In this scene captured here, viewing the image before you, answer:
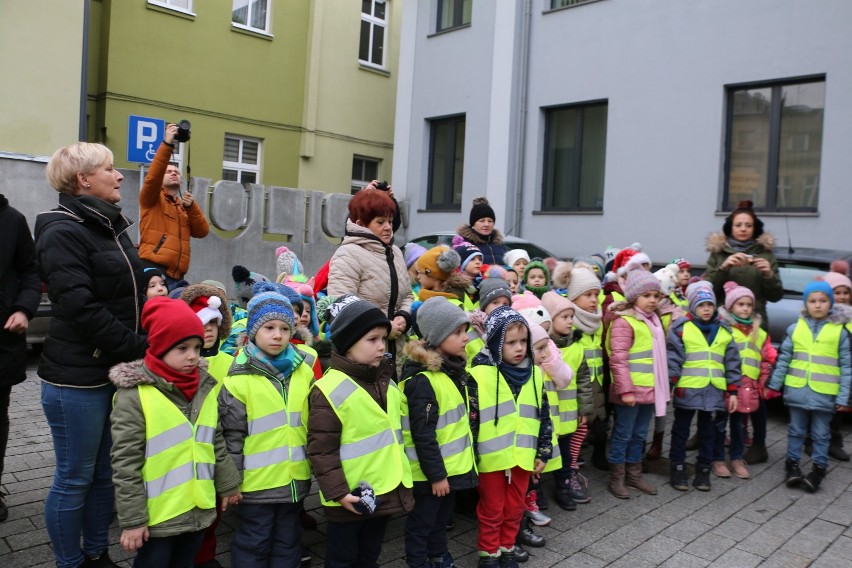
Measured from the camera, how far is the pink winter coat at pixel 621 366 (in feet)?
17.6

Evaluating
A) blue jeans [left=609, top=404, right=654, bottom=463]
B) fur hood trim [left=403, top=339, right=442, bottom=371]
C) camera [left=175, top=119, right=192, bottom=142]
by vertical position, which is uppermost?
camera [left=175, top=119, right=192, bottom=142]

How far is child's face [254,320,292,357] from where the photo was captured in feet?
11.5

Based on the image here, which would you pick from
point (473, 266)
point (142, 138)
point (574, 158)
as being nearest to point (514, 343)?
point (473, 266)

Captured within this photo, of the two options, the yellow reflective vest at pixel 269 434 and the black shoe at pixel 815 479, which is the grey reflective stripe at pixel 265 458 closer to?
the yellow reflective vest at pixel 269 434

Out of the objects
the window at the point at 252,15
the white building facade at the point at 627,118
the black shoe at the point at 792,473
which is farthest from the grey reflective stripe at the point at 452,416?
the window at the point at 252,15

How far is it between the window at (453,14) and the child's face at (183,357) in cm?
1360

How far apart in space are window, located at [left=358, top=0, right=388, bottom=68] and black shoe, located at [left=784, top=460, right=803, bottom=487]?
1576 centimetres

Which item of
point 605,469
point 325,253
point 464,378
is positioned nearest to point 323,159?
point 325,253

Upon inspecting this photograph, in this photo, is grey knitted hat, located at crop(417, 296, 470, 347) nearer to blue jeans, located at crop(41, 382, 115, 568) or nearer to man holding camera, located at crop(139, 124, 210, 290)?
blue jeans, located at crop(41, 382, 115, 568)

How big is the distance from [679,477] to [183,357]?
407 centimetres

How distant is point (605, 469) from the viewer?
5992 mm

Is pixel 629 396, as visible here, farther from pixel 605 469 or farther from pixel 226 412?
pixel 226 412

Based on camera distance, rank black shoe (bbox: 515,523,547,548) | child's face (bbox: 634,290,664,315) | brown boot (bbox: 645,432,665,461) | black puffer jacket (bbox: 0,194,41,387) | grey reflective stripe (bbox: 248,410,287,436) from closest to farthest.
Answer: grey reflective stripe (bbox: 248,410,287,436) → black puffer jacket (bbox: 0,194,41,387) → black shoe (bbox: 515,523,547,548) → child's face (bbox: 634,290,664,315) → brown boot (bbox: 645,432,665,461)

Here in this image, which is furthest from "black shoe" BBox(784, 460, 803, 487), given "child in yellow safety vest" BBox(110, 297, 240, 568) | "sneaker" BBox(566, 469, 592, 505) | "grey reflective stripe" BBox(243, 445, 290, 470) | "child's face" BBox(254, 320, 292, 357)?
"child in yellow safety vest" BBox(110, 297, 240, 568)
